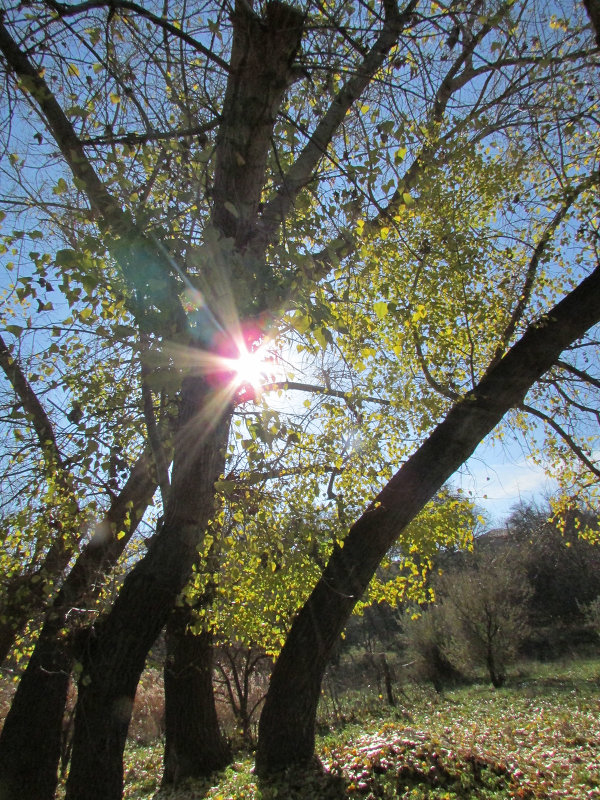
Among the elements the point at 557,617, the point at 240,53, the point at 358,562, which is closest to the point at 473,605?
the point at 557,617

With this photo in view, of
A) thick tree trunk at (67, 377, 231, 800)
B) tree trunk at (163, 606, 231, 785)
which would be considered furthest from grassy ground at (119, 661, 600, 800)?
thick tree trunk at (67, 377, 231, 800)

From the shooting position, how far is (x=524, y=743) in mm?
7289

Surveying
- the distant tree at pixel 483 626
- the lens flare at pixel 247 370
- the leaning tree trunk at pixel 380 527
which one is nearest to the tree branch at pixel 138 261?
the lens flare at pixel 247 370

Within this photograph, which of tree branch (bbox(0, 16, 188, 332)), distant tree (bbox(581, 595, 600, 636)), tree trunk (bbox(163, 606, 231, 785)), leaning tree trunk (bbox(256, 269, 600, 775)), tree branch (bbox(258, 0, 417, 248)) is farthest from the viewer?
distant tree (bbox(581, 595, 600, 636))

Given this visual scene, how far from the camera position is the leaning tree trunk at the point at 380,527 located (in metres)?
4.15

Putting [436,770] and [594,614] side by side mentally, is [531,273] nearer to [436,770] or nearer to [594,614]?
[436,770]

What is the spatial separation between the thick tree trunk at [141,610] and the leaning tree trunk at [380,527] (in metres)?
1.39

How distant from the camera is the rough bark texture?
5156mm

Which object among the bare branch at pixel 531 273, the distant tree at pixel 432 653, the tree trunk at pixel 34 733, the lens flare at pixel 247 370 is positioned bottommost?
the distant tree at pixel 432 653

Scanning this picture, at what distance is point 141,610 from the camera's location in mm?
3287

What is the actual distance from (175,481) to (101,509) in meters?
2.13

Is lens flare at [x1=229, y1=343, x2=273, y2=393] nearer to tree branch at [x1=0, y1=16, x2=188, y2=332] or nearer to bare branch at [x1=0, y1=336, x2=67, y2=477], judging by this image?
tree branch at [x1=0, y1=16, x2=188, y2=332]

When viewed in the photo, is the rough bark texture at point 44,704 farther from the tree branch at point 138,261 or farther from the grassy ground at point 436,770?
the tree branch at point 138,261

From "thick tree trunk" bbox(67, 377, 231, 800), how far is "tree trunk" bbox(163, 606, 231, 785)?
10.6 feet
